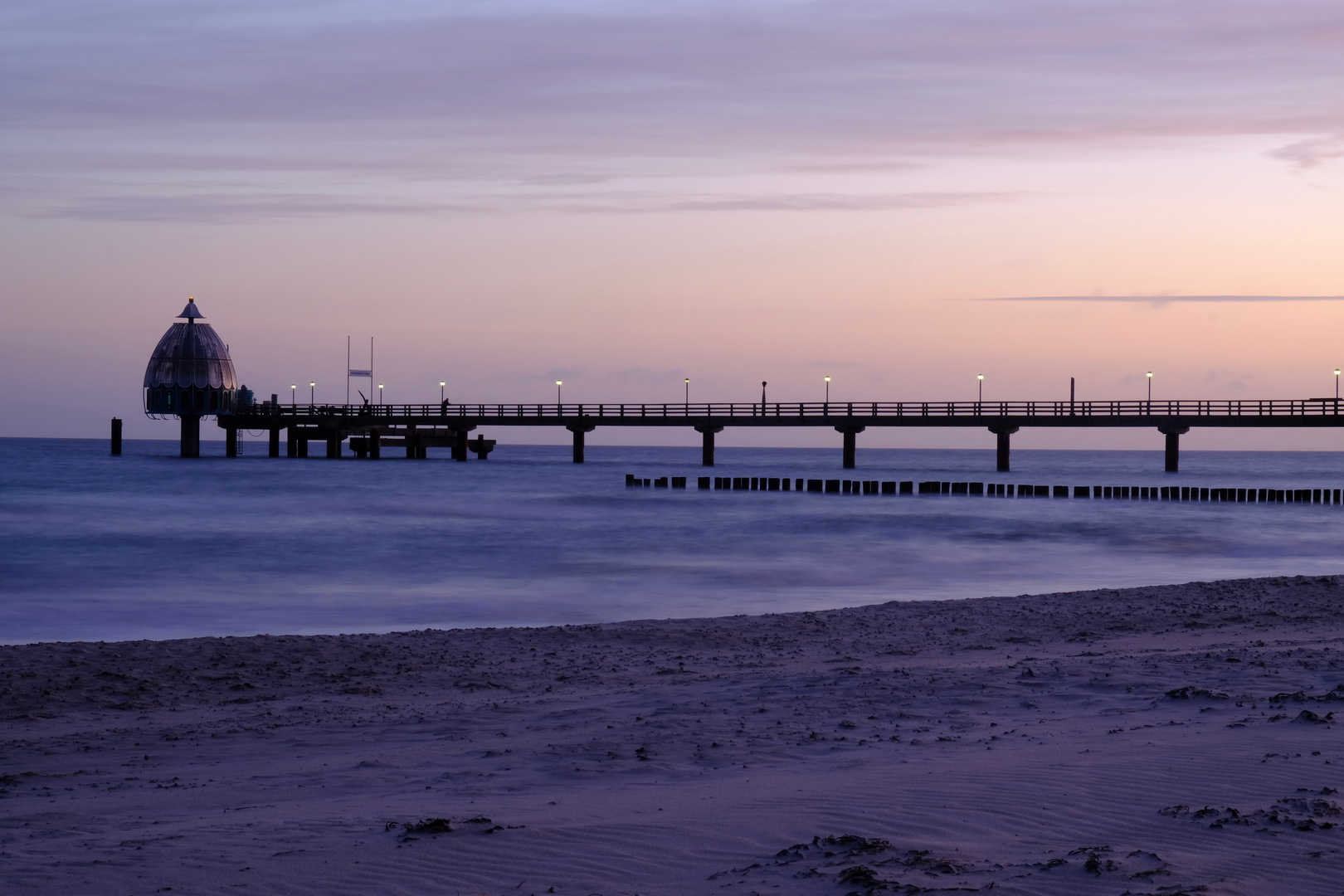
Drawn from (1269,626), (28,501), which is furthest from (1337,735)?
(28,501)

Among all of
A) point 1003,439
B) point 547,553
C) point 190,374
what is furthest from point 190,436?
point 547,553

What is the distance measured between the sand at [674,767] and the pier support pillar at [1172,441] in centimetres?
5338

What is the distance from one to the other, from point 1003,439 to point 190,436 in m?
54.1

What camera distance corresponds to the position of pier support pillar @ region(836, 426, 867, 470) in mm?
68312

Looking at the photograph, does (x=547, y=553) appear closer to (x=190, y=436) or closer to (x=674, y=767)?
(x=674, y=767)

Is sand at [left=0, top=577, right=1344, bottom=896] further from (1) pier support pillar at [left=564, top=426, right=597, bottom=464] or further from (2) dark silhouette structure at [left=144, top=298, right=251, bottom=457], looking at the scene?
(2) dark silhouette structure at [left=144, top=298, right=251, bottom=457]

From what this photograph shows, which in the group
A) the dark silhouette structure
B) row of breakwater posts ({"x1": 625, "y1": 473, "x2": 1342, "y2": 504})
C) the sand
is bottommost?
row of breakwater posts ({"x1": 625, "y1": 473, "x2": 1342, "y2": 504})

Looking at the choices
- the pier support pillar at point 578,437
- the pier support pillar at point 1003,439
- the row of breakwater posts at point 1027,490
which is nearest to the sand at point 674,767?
the row of breakwater posts at point 1027,490

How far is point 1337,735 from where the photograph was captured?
7059mm

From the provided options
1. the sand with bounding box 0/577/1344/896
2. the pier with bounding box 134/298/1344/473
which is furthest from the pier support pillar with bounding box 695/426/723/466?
the sand with bounding box 0/577/1344/896

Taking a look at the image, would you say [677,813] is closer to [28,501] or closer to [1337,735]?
[1337,735]

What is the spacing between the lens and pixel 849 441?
7319 cm

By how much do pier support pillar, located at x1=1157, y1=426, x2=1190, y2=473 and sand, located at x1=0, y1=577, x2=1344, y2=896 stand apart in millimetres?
53384

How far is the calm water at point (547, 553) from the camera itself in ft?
61.9
